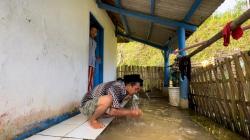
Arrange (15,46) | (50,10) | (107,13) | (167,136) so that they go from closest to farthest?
(15,46) → (167,136) → (50,10) → (107,13)

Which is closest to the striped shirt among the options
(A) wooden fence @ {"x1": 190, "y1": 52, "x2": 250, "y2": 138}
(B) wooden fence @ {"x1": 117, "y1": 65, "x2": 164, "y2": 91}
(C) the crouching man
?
(C) the crouching man

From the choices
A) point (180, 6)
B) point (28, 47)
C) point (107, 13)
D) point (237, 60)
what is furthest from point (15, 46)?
point (107, 13)

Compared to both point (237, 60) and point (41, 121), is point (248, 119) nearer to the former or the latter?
point (237, 60)

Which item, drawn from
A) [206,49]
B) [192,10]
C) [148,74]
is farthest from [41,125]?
[206,49]

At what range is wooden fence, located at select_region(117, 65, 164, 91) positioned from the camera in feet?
32.4

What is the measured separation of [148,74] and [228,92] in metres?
7.50

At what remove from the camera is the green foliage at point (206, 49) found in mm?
13602

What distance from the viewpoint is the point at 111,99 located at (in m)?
2.31

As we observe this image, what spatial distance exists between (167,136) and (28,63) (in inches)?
67.6

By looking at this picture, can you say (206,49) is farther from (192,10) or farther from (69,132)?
(69,132)

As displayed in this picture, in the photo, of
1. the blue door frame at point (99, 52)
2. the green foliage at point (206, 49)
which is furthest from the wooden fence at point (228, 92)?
the green foliage at point (206, 49)

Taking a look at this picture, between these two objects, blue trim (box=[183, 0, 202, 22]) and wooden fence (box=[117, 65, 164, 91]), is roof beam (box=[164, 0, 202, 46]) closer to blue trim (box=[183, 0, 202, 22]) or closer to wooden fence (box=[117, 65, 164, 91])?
blue trim (box=[183, 0, 202, 22])

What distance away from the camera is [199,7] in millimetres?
4059

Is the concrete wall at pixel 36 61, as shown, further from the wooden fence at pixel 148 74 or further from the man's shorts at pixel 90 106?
the wooden fence at pixel 148 74
